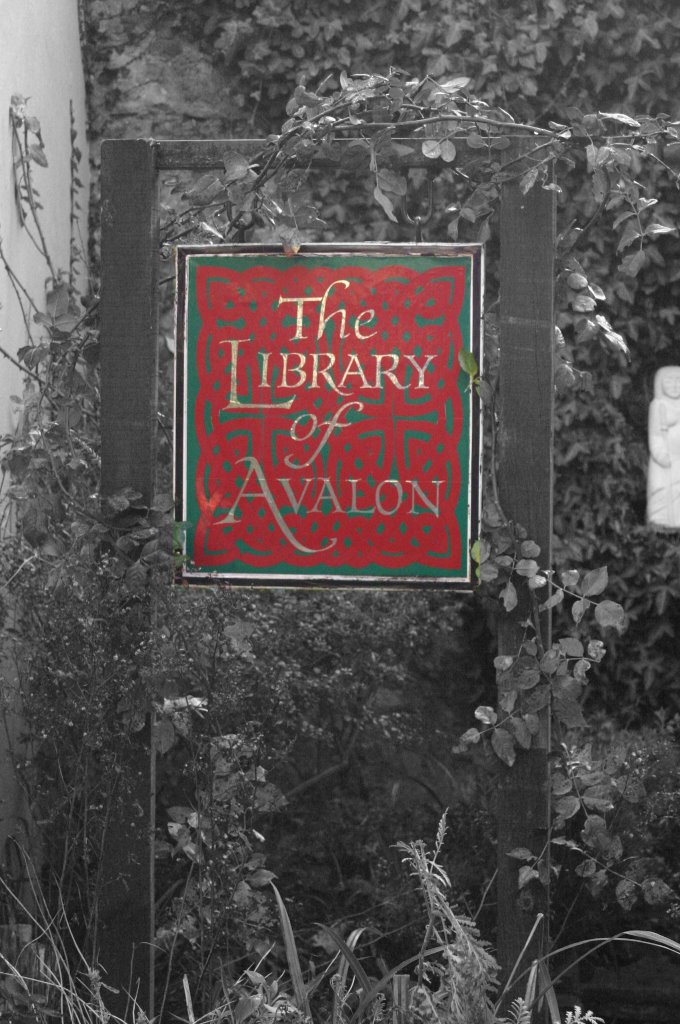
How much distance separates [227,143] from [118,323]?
52 centimetres

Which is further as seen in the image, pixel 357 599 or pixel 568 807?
pixel 357 599

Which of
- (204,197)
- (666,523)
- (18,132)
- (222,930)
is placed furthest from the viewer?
(666,523)

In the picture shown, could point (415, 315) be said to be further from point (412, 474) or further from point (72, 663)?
point (72, 663)

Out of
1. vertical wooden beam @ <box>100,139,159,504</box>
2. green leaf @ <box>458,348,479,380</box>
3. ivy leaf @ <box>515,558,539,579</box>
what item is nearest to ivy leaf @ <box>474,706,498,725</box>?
ivy leaf @ <box>515,558,539,579</box>

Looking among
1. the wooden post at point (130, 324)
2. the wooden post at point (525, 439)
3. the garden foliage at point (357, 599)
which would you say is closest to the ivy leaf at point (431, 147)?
the garden foliage at point (357, 599)

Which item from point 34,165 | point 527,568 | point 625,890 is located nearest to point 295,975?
point 625,890

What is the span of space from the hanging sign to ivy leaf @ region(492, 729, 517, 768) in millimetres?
372

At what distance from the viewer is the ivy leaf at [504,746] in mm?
2676

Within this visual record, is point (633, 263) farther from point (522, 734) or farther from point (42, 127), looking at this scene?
point (42, 127)

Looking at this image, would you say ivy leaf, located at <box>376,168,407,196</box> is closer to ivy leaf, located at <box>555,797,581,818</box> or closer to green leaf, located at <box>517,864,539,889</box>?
ivy leaf, located at <box>555,797,581,818</box>

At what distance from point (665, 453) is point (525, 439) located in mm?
2100

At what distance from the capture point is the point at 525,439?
8.98 ft

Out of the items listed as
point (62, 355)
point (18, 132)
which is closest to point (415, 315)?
point (62, 355)

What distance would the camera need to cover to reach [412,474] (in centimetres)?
277
